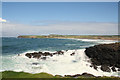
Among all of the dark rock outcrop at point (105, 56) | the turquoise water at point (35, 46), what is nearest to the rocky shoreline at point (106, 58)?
the dark rock outcrop at point (105, 56)

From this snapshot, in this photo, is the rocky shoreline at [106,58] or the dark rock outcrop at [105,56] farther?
the dark rock outcrop at [105,56]

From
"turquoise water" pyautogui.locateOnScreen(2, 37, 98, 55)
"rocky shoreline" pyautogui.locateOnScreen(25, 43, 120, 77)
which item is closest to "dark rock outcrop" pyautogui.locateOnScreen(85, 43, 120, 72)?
"rocky shoreline" pyautogui.locateOnScreen(25, 43, 120, 77)

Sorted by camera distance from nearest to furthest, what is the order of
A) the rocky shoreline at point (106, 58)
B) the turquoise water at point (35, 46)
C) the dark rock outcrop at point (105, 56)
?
1. the rocky shoreline at point (106, 58)
2. the dark rock outcrop at point (105, 56)
3. the turquoise water at point (35, 46)

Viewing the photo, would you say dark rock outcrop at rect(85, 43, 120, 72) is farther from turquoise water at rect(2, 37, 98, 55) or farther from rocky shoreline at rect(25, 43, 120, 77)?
Answer: turquoise water at rect(2, 37, 98, 55)

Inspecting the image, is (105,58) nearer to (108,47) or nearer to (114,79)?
(108,47)

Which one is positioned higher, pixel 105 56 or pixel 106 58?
pixel 105 56

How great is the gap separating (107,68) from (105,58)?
2997 mm

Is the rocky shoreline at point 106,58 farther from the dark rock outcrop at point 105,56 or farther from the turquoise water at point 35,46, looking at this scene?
the turquoise water at point 35,46

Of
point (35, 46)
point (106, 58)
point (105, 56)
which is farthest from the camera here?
point (35, 46)

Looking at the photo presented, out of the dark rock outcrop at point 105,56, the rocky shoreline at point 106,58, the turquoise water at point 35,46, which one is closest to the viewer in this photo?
the rocky shoreline at point 106,58

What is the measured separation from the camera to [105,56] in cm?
1908

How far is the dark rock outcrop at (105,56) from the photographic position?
1762cm

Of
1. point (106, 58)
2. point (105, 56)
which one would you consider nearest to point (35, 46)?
point (105, 56)

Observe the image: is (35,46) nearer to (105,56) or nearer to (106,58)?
(105,56)
